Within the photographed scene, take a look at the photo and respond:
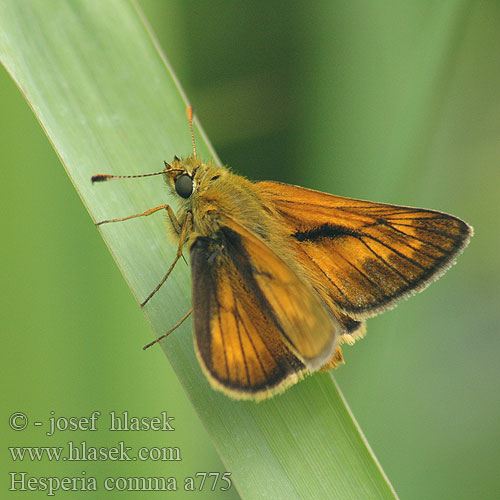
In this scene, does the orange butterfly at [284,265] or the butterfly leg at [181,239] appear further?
the butterfly leg at [181,239]

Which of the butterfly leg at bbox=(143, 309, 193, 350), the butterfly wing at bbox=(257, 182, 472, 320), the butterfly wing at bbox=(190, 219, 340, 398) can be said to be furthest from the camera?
the butterfly wing at bbox=(257, 182, 472, 320)

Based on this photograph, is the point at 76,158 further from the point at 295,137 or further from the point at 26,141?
the point at 295,137

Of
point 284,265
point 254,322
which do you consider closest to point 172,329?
point 254,322

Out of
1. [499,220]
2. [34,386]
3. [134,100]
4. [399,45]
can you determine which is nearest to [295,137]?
[399,45]

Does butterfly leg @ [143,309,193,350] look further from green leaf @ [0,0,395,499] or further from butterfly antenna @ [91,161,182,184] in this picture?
butterfly antenna @ [91,161,182,184]

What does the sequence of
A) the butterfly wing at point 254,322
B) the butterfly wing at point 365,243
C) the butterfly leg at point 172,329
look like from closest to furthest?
the butterfly wing at point 254,322
the butterfly leg at point 172,329
the butterfly wing at point 365,243

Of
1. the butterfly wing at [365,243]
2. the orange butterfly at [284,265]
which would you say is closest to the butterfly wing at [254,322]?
the orange butterfly at [284,265]

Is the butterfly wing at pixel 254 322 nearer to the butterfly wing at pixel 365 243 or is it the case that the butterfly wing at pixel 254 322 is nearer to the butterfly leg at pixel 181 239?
the butterfly leg at pixel 181 239

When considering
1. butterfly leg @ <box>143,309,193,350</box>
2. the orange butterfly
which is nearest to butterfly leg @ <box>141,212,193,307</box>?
the orange butterfly

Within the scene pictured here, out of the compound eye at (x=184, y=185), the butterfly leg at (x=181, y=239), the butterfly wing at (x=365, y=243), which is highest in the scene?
the compound eye at (x=184, y=185)
